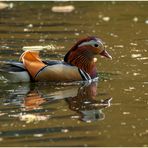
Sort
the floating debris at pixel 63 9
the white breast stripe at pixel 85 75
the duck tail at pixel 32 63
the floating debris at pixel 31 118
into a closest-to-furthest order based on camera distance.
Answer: the floating debris at pixel 31 118, the duck tail at pixel 32 63, the white breast stripe at pixel 85 75, the floating debris at pixel 63 9

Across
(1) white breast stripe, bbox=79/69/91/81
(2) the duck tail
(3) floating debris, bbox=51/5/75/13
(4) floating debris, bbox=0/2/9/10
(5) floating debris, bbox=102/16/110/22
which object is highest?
(2) the duck tail

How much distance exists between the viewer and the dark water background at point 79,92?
8383 mm

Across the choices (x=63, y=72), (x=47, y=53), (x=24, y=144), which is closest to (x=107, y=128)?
(x=24, y=144)

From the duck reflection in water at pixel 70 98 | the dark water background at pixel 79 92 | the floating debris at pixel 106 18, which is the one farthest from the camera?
the floating debris at pixel 106 18

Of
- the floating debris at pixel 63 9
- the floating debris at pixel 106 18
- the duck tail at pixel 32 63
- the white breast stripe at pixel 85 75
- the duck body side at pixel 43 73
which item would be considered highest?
the duck tail at pixel 32 63

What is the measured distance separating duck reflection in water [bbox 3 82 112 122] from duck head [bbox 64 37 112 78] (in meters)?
0.46

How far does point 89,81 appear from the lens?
11.6m

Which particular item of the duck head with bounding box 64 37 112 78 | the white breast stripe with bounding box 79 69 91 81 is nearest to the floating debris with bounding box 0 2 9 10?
the duck head with bounding box 64 37 112 78

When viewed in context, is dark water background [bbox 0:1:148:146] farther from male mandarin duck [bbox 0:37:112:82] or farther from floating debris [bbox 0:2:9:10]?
floating debris [bbox 0:2:9:10]

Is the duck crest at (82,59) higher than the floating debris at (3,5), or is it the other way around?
the duck crest at (82,59)

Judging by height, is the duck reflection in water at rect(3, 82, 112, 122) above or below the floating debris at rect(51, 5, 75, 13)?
above

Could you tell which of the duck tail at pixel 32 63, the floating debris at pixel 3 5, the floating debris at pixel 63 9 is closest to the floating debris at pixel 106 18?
the floating debris at pixel 63 9

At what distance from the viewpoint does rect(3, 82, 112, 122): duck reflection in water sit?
31.1ft

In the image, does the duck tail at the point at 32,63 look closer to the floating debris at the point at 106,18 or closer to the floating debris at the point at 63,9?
the floating debris at the point at 106,18
